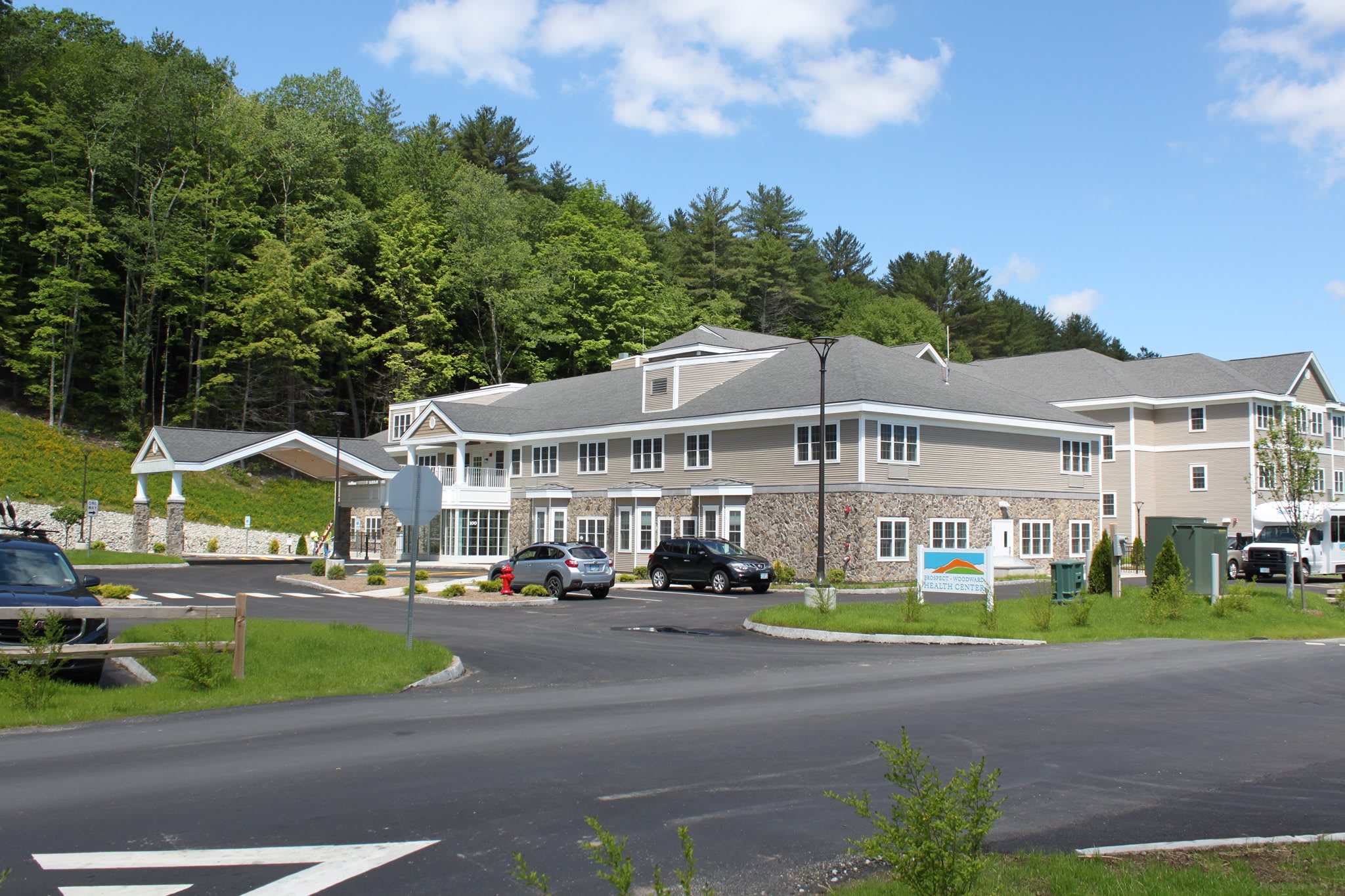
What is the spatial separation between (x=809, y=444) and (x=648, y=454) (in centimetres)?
912

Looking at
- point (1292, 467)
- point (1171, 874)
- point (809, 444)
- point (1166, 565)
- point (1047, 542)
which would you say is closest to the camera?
point (1171, 874)

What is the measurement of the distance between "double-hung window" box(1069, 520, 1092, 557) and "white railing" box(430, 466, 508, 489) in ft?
86.0

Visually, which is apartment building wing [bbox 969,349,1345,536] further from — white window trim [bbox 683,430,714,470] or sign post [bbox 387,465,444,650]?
sign post [bbox 387,465,444,650]

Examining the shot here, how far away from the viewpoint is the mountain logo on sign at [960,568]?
23172 mm

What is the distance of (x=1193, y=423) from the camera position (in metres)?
55.2

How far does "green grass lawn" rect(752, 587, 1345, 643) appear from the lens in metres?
21.7

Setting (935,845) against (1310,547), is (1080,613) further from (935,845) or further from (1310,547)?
(1310,547)

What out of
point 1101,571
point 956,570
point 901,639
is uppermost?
point 956,570

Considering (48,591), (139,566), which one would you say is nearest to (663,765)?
(48,591)

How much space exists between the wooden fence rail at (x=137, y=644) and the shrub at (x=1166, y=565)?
20.6 metres

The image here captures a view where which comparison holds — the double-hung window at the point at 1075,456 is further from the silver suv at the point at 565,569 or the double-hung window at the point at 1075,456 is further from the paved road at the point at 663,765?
the paved road at the point at 663,765

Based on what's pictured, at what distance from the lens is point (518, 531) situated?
51.6 m

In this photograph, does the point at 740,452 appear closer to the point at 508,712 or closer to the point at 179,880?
the point at 508,712

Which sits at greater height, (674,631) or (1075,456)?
(1075,456)
